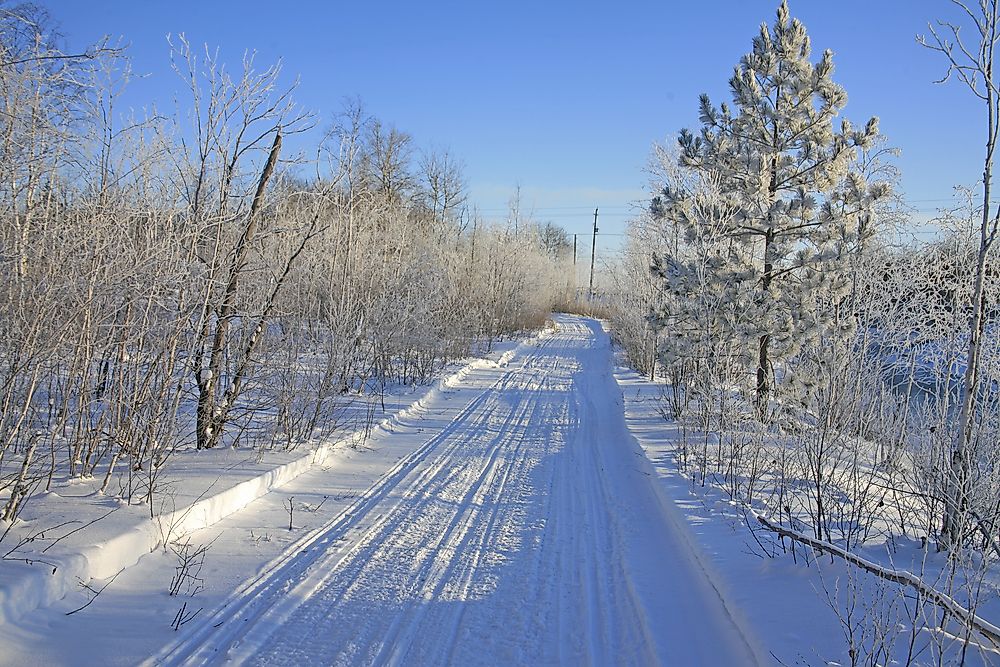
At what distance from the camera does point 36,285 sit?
4938 mm

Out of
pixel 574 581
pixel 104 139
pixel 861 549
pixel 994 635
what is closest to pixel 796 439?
pixel 861 549

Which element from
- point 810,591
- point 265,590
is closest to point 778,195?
point 810,591

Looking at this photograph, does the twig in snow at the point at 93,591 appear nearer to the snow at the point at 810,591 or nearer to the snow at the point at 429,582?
the snow at the point at 429,582

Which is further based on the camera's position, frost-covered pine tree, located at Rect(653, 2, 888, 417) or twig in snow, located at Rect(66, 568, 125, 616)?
frost-covered pine tree, located at Rect(653, 2, 888, 417)

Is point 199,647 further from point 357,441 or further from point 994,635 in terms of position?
point 357,441

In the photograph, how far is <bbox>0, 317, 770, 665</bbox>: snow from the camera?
12.9 ft

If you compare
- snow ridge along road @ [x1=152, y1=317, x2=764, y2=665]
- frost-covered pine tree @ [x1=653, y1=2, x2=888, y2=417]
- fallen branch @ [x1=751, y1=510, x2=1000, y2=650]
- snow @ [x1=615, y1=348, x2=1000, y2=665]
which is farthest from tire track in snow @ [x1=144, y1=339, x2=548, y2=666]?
frost-covered pine tree @ [x1=653, y1=2, x2=888, y2=417]

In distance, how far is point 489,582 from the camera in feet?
16.8

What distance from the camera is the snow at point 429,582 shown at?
394 cm

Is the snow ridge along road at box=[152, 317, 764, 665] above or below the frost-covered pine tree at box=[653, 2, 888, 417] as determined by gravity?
below

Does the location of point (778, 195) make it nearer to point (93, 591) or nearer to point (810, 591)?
point (810, 591)

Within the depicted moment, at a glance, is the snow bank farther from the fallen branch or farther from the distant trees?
the fallen branch

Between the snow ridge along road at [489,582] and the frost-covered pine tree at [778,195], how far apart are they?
4641 millimetres

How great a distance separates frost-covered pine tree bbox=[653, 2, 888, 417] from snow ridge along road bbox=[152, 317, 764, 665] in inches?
183
